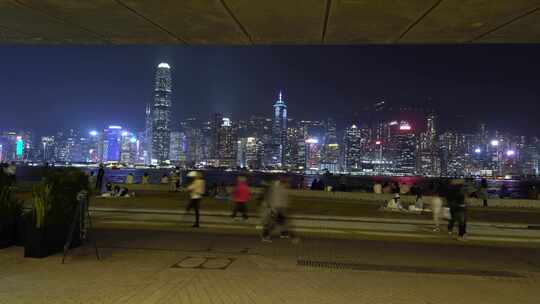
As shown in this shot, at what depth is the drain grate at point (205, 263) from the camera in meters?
7.86

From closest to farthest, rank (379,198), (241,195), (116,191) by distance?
(241,195), (116,191), (379,198)

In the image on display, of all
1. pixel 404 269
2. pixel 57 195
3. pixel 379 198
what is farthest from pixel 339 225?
pixel 379 198

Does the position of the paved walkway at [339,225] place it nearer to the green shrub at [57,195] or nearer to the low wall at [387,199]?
the green shrub at [57,195]

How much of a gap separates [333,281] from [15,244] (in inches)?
Result: 256

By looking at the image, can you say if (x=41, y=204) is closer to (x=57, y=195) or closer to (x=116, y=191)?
(x=57, y=195)

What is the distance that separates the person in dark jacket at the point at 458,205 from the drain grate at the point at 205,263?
6.71 meters

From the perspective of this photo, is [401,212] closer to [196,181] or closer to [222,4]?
[196,181]

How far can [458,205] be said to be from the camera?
40.5 ft

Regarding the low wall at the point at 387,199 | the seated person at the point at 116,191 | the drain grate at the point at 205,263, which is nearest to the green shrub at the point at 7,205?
the drain grate at the point at 205,263

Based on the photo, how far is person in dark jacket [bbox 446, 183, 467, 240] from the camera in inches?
480

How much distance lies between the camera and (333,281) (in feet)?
23.6

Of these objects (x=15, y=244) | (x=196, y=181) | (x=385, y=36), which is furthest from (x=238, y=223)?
(x=385, y=36)

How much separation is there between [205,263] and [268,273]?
1246 mm

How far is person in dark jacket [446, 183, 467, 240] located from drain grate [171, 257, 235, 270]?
671 centimetres
